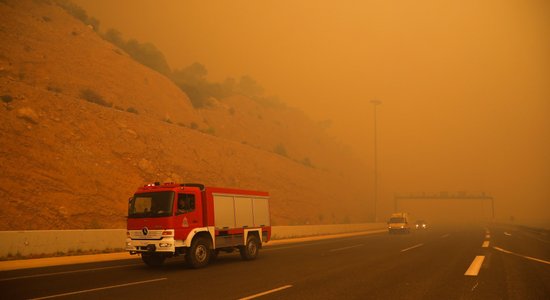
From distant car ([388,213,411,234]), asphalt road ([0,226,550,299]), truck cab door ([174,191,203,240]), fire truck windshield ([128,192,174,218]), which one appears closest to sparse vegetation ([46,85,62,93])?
asphalt road ([0,226,550,299])

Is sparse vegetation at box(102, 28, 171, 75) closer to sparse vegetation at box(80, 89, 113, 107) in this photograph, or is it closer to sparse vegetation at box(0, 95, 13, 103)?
sparse vegetation at box(80, 89, 113, 107)

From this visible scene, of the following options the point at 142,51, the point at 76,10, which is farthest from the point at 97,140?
the point at 142,51

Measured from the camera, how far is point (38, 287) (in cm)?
1068

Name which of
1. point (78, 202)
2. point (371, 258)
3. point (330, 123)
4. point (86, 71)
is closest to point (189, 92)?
point (86, 71)

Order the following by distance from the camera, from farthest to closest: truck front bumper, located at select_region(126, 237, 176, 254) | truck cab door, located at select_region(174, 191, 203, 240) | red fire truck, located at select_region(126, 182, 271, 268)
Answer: truck cab door, located at select_region(174, 191, 203, 240) → red fire truck, located at select_region(126, 182, 271, 268) → truck front bumper, located at select_region(126, 237, 176, 254)

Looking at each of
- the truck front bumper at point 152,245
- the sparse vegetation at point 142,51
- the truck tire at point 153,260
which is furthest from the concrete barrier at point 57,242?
the sparse vegetation at point 142,51

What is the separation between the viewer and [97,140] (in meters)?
38.0

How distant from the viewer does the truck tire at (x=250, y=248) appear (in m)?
17.6

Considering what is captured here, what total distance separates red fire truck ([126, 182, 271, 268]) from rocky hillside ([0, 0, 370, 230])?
1398 centimetres

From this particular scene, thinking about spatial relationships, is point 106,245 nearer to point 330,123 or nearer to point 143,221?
point 143,221

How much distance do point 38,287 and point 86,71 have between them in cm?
4512

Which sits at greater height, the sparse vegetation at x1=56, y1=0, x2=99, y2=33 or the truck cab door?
the sparse vegetation at x1=56, y1=0, x2=99, y2=33

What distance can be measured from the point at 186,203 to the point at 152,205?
110 centimetres

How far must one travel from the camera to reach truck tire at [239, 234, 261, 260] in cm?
1761
